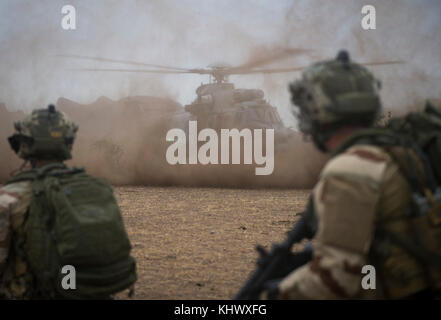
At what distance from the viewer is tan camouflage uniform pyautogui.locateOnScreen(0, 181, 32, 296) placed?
290 cm

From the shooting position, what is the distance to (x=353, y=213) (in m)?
1.68

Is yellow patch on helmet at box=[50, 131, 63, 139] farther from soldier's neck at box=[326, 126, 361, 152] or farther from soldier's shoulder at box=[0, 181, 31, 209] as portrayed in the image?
soldier's neck at box=[326, 126, 361, 152]

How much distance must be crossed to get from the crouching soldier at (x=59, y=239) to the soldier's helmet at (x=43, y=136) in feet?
0.58

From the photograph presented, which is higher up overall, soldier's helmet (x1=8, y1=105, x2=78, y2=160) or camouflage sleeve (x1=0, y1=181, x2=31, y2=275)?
soldier's helmet (x1=8, y1=105, x2=78, y2=160)

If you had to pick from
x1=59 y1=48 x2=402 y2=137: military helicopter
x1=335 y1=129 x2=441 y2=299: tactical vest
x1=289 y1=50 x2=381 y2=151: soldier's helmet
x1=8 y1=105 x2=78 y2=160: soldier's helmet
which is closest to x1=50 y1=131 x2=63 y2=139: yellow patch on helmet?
x1=8 y1=105 x2=78 y2=160: soldier's helmet

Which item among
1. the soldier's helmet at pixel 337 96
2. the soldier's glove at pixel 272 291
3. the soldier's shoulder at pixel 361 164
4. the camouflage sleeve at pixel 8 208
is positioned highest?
the soldier's helmet at pixel 337 96

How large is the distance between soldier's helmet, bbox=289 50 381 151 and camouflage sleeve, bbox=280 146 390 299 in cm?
25

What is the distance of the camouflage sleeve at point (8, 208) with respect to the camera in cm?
289

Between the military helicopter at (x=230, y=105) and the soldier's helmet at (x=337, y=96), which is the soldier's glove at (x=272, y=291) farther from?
the military helicopter at (x=230, y=105)

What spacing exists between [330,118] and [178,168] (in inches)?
583

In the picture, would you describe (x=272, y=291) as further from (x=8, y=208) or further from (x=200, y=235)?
(x=200, y=235)

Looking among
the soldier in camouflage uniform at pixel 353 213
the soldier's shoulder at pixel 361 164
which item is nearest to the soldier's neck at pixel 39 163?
the soldier in camouflage uniform at pixel 353 213

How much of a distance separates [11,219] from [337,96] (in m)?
2.16
